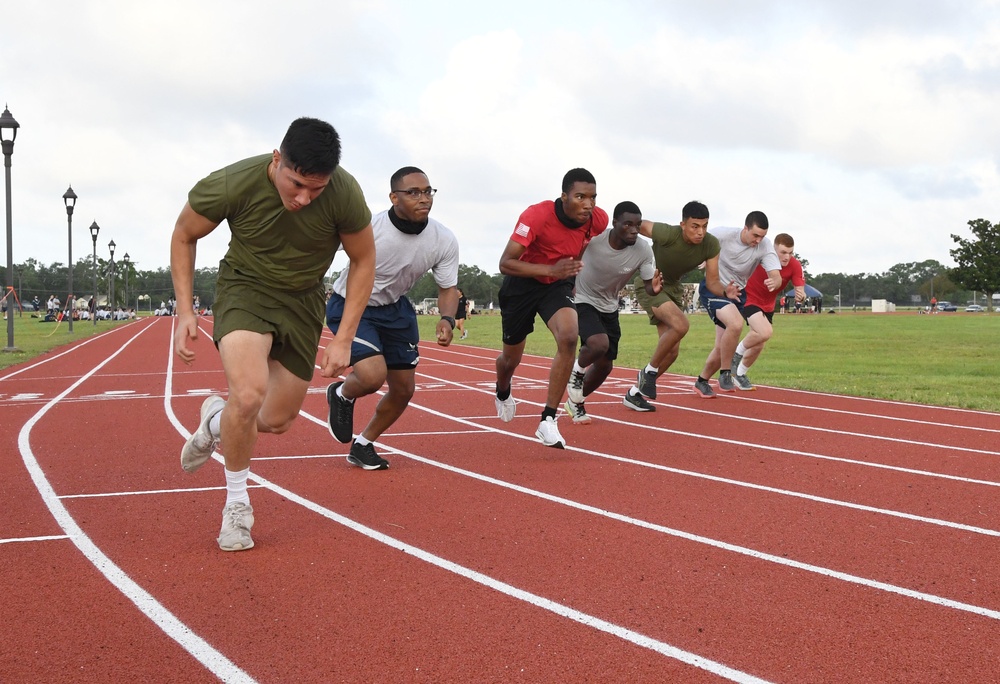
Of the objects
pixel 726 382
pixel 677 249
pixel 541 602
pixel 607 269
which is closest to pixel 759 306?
pixel 726 382

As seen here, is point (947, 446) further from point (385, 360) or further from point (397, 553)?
point (397, 553)

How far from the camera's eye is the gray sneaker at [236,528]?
438cm

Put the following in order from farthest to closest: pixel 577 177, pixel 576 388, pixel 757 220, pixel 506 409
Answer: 1. pixel 757 220
2. pixel 576 388
3. pixel 506 409
4. pixel 577 177

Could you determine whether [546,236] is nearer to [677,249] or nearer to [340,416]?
[340,416]

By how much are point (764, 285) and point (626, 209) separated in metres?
3.97

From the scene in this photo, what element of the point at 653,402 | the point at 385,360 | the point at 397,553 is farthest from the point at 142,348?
the point at 397,553

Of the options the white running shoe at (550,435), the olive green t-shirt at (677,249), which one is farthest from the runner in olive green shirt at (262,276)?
the olive green t-shirt at (677,249)

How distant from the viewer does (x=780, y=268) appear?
37.2 ft

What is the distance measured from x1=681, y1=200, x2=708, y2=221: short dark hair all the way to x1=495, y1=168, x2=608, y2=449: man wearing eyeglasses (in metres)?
1.76

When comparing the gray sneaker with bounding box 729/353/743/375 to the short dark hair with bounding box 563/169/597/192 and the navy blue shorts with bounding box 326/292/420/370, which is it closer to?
the short dark hair with bounding box 563/169/597/192

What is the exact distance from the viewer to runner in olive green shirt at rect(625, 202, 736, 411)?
9.48 meters

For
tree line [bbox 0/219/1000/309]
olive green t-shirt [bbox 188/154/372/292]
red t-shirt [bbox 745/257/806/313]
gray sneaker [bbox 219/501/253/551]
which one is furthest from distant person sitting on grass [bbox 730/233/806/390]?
tree line [bbox 0/219/1000/309]

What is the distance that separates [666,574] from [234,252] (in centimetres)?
250

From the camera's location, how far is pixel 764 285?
38.5ft
